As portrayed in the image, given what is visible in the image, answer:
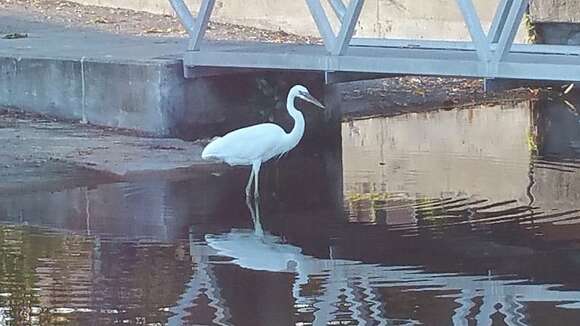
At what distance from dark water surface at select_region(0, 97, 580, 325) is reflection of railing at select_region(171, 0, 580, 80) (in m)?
0.95

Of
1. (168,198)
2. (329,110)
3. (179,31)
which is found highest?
(179,31)

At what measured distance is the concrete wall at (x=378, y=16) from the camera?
1942cm

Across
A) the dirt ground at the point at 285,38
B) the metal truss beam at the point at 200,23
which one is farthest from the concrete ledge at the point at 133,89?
the dirt ground at the point at 285,38

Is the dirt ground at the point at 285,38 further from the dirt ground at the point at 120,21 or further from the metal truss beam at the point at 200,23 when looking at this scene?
the metal truss beam at the point at 200,23

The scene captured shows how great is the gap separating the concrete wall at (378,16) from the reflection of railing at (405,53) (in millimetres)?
4314

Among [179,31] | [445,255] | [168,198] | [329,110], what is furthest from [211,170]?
[179,31]

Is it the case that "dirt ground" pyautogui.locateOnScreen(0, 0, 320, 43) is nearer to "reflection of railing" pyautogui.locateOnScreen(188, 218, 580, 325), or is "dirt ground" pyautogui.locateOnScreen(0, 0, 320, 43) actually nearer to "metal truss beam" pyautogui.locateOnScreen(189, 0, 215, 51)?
"metal truss beam" pyautogui.locateOnScreen(189, 0, 215, 51)

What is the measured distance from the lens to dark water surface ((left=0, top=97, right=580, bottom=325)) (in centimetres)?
838

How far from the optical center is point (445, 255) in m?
9.93

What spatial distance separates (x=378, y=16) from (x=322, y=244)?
10192mm

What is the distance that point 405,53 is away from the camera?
549 inches

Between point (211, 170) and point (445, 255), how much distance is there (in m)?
4.00

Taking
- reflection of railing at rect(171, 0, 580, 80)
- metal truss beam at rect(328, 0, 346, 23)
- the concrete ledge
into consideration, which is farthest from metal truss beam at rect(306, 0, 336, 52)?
the concrete ledge

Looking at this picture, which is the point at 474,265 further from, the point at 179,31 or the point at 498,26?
the point at 179,31
